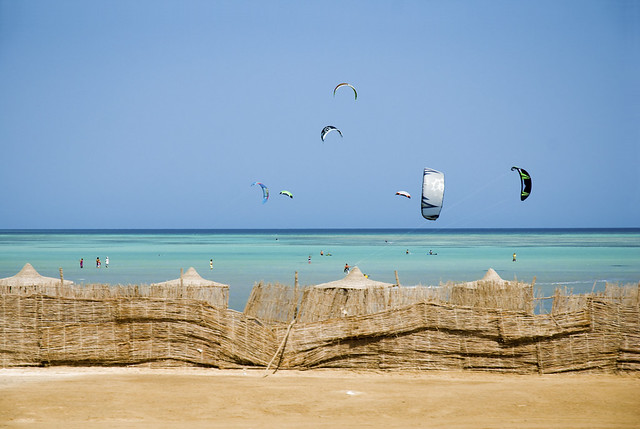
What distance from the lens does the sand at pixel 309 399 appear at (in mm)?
7332

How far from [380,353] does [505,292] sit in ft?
10.5

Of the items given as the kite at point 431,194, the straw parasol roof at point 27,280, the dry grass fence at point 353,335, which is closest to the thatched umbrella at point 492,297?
the dry grass fence at point 353,335

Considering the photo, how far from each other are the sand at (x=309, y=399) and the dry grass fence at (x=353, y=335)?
0.63 ft

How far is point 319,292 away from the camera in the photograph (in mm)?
11633

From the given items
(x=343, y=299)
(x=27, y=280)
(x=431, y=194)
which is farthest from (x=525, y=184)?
(x=27, y=280)

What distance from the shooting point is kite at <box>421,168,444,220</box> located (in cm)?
1375

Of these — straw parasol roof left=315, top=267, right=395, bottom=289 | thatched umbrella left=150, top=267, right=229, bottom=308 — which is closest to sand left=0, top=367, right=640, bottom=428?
thatched umbrella left=150, top=267, right=229, bottom=308

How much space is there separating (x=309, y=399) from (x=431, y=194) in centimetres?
663

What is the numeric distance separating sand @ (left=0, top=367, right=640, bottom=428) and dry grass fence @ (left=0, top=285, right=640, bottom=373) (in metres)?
0.19

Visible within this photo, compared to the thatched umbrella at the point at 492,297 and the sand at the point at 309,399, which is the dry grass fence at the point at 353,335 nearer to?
the sand at the point at 309,399

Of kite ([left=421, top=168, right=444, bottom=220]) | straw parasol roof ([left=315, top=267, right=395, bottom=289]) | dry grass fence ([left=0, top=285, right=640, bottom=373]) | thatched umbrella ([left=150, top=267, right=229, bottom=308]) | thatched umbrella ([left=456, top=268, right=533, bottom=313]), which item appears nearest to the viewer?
dry grass fence ([left=0, top=285, right=640, bottom=373])

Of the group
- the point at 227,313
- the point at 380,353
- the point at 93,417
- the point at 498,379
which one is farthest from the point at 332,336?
the point at 93,417

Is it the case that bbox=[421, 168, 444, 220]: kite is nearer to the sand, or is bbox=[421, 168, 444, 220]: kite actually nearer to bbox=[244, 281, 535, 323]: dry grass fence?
bbox=[244, 281, 535, 323]: dry grass fence

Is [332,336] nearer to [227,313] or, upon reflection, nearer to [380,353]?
[380,353]
